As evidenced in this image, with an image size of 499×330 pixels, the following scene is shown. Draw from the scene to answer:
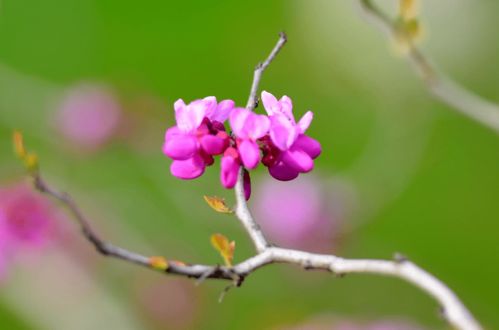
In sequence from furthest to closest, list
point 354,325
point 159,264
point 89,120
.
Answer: point 89,120 < point 354,325 < point 159,264

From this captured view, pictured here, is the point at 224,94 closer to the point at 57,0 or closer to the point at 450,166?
the point at 450,166

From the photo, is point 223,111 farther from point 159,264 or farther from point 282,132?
point 159,264

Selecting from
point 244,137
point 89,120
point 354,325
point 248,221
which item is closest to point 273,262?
point 248,221

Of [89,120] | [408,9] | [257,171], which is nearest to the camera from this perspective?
[408,9]

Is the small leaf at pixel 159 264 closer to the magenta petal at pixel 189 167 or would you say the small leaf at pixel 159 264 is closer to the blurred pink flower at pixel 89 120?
the magenta petal at pixel 189 167

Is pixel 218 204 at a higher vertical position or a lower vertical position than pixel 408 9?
lower

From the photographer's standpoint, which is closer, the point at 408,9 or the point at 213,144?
the point at 213,144

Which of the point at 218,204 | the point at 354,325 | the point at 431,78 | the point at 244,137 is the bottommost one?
the point at 354,325
